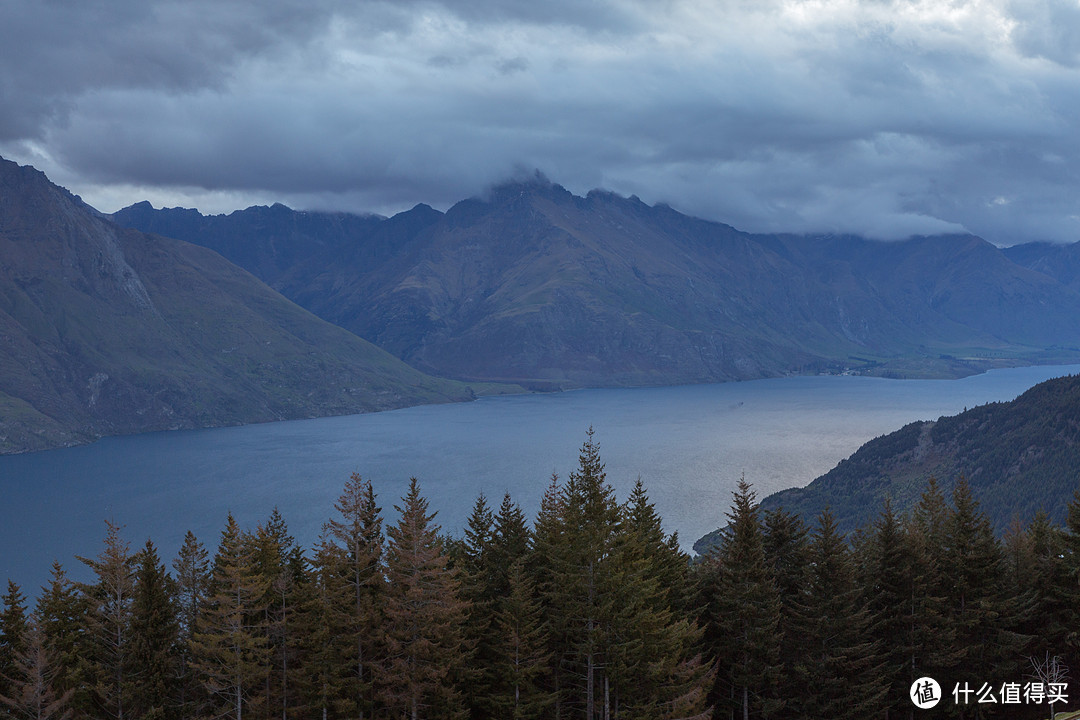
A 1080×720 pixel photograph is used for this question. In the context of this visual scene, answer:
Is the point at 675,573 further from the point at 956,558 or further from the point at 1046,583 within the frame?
the point at 1046,583

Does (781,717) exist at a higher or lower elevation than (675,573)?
lower

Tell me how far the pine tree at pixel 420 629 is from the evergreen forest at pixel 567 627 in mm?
156

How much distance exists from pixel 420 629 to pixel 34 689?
18.3 m

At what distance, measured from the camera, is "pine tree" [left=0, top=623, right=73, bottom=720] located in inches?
1425

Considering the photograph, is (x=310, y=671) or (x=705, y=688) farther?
(x=705, y=688)

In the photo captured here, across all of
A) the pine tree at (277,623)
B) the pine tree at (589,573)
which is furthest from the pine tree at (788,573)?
the pine tree at (277,623)

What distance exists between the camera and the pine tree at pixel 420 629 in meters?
37.0

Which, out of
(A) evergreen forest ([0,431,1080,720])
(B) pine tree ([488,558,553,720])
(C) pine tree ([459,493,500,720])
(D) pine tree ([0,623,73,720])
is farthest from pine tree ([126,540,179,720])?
(B) pine tree ([488,558,553,720])

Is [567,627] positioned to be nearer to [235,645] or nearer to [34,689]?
[235,645]

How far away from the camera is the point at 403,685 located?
3881 centimetres

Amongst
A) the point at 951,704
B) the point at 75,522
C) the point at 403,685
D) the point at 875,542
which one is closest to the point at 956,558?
the point at 875,542

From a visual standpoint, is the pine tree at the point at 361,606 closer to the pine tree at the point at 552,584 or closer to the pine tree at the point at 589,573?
the pine tree at the point at 552,584

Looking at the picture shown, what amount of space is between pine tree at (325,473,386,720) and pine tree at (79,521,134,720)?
11530 millimetres

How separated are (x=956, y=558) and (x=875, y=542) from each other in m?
4.73
